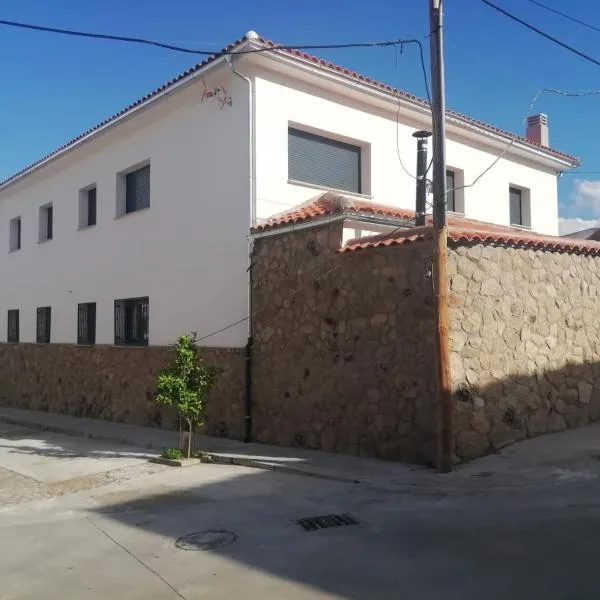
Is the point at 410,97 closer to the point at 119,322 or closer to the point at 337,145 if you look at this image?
the point at 337,145

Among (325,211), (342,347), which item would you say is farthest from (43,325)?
(342,347)

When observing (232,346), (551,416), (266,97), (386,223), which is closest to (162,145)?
(266,97)

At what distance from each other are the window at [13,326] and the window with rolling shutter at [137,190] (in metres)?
7.30

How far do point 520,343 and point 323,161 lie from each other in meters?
5.61

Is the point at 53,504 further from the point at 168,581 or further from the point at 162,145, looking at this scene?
the point at 162,145

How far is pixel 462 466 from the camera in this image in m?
8.16

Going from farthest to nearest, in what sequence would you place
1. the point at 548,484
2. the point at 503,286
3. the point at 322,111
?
the point at 322,111 → the point at 503,286 → the point at 548,484

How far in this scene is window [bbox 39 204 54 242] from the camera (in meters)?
19.1

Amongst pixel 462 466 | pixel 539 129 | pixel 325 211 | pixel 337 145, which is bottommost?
pixel 462 466

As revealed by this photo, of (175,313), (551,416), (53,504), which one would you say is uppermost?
(175,313)

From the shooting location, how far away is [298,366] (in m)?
10.5

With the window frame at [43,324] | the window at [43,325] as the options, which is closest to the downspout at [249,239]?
the window frame at [43,324]

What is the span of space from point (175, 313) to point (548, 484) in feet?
26.9

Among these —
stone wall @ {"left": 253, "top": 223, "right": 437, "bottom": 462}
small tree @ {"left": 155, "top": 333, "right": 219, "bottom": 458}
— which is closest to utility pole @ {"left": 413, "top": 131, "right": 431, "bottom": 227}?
stone wall @ {"left": 253, "top": 223, "right": 437, "bottom": 462}
